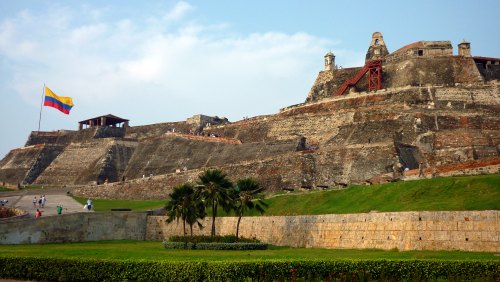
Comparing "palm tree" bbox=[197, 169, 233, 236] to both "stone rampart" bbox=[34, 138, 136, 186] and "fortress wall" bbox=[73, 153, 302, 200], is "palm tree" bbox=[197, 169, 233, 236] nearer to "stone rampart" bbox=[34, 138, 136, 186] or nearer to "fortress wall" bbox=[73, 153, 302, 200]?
"fortress wall" bbox=[73, 153, 302, 200]

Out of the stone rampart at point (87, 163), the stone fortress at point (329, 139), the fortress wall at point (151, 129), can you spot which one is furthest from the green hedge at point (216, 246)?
the fortress wall at point (151, 129)

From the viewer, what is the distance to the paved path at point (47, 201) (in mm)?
46469

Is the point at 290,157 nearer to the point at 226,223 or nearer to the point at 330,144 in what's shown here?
the point at 330,144

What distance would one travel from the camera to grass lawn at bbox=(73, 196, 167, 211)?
159 ft

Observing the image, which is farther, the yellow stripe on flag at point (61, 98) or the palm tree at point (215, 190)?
the yellow stripe on flag at point (61, 98)

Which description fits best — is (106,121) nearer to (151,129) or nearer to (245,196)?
(151,129)

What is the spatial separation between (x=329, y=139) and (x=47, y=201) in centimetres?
2559

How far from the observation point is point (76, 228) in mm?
40844

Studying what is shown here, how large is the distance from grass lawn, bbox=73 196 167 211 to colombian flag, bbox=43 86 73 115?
1801 centimetres

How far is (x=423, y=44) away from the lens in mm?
65938

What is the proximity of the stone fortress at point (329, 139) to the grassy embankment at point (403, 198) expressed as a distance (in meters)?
4.63

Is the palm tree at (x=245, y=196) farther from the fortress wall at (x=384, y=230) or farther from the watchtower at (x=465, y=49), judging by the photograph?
the watchtower at (x=465, y=49)

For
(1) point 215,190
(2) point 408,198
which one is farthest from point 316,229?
(1) point 215,190

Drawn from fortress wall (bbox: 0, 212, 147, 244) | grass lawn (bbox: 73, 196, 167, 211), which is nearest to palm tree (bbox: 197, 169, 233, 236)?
fortress wall (bbox: 0, 212, 147, 244)
